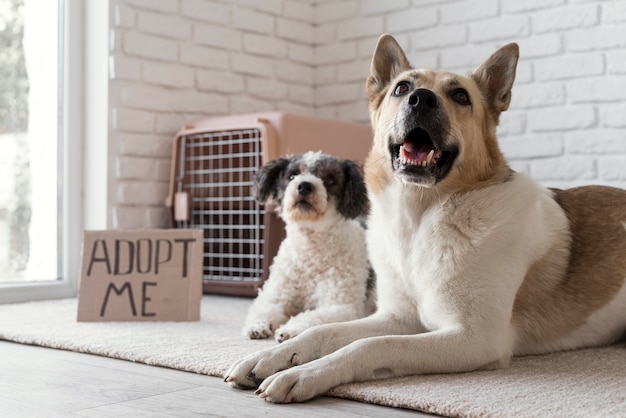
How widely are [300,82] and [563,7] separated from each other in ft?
5.16

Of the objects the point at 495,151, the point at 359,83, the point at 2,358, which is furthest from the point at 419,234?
the point at 359,83

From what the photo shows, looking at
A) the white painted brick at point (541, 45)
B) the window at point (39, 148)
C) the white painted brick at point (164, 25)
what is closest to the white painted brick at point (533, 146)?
the white painted brick at point (541, 45)

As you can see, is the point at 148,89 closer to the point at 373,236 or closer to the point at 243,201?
the point at 243,201

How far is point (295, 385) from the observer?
157cm

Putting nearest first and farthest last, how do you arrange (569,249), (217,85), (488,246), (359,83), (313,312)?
(488,246) < (569,249) < (313,312) < (217,85) < (359,83)

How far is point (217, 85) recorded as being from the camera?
13.3ft

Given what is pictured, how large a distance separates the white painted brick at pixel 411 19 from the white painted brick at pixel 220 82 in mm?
892

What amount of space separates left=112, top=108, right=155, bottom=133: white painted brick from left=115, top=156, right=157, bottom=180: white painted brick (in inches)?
5.7

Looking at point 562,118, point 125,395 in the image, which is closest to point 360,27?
point 562,118

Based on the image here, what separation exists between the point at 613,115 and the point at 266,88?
1870 millimetres

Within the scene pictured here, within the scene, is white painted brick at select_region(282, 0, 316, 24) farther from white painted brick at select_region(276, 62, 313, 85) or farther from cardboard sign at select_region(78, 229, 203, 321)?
cardboard sign at select_region(78, 229, 203, 321)

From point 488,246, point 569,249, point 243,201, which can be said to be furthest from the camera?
point 243,201

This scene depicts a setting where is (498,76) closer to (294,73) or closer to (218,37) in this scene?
(218,37)

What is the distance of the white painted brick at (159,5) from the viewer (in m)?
3.71
